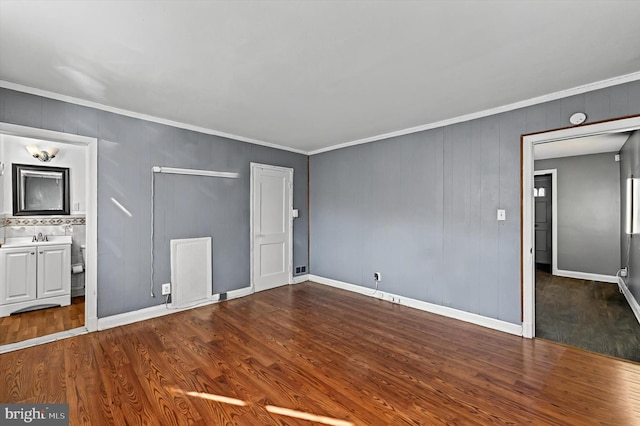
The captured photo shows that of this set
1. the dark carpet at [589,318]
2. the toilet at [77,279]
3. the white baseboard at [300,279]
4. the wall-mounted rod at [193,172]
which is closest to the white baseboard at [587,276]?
the dark carpet at [589,318]

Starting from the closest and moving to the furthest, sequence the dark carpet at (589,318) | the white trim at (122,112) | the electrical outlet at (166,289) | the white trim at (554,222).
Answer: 1. the white trim at (122,112)
2. the dark carpet at (589,318)
3. the electrical outlet at (166,289)
4. the white trim at (554,222)

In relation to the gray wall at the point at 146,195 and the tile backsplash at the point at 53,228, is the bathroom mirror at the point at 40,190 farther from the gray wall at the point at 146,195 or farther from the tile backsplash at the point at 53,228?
the gray wall at the point at 146,195

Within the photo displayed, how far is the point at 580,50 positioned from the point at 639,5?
476mm

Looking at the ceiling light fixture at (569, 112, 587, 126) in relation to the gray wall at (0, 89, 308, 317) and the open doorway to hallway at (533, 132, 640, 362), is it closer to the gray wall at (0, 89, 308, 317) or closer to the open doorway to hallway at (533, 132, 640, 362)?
the open doorway to hallway at (533, 132, 640, 362)

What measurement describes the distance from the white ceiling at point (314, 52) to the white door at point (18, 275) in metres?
2.31

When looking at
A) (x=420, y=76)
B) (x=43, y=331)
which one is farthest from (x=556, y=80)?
(x=43, y=331)

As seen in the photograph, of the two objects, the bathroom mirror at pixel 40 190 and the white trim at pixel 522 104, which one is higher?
the white trim at pixel 522 104

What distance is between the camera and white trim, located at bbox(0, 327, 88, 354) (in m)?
2.78

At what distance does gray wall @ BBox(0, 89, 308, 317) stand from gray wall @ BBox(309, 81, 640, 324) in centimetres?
169

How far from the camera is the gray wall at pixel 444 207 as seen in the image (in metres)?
3.18

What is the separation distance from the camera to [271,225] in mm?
5004

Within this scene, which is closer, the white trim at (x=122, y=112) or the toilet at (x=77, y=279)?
the white trim at (x=122, y=112)

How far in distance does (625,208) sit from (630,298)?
146 centimetres

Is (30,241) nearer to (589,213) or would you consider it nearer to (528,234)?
(528,234)
